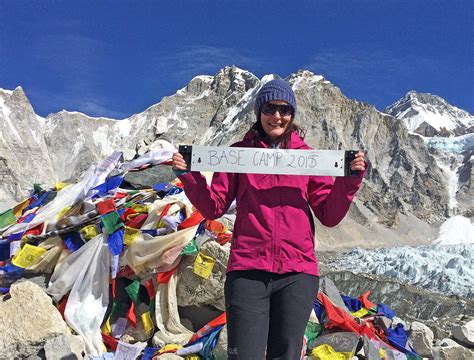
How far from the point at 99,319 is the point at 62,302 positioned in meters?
0.45

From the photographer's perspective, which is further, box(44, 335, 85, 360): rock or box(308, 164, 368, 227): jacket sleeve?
box(44, 335, 85, 360): rock

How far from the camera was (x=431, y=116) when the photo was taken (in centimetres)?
17400

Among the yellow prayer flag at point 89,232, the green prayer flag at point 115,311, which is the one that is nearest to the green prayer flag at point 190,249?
the green prayer flag at point 115,311

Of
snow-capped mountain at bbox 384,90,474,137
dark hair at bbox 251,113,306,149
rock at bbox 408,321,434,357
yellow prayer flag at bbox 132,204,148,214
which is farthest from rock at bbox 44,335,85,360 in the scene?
snow-capped mountain at bbox 384,90,474,137

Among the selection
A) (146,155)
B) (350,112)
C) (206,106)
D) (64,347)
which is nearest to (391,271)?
(146,155)

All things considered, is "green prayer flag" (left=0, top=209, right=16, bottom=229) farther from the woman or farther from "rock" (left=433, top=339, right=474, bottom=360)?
"rock" (left=433, top=339, right=474, bottom=360)

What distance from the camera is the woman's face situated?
2639 mm

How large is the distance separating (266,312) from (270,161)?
2.45 feet

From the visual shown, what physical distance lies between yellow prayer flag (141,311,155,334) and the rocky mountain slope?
50.0 m

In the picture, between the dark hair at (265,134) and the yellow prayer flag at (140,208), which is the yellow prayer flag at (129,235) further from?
the dark hair at (265,134)

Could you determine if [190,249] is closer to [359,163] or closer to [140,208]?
[140,208]

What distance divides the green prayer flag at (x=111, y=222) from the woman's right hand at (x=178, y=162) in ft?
7.93

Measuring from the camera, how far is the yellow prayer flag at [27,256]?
4.94 m

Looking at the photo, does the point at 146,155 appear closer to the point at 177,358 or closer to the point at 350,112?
the point at 177,358
